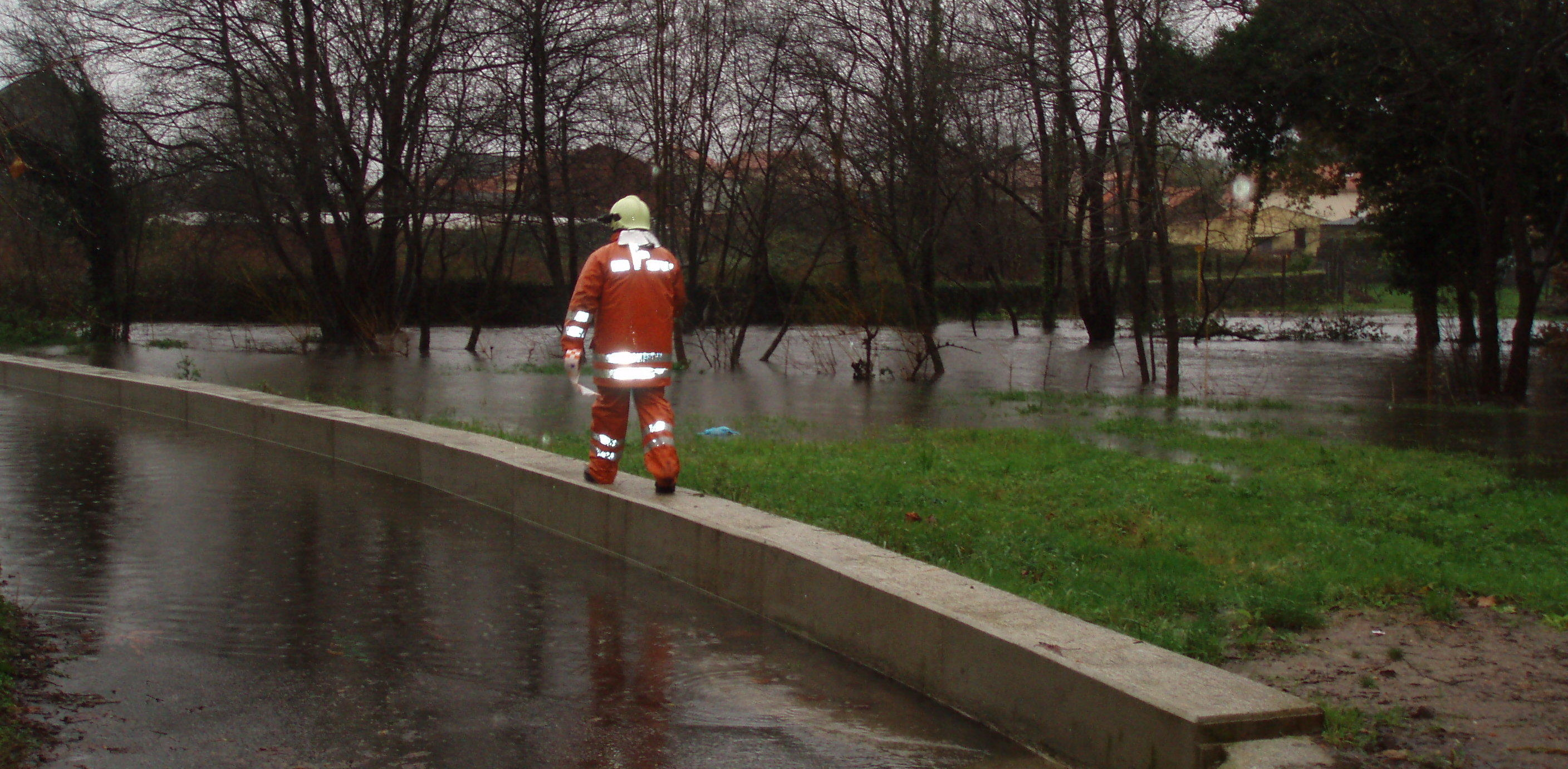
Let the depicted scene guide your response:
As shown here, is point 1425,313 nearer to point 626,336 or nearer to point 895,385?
point 895,385

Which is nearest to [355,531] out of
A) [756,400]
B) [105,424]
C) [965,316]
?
[105,424]

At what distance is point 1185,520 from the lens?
23.8 feet

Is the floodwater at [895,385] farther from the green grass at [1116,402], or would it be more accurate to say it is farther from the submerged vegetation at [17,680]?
the submerged vegetation at [17,680]

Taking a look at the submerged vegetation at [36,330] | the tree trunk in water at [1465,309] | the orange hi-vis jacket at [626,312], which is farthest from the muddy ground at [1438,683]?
the submerged vegetation at [36,330]

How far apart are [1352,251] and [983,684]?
191 feet

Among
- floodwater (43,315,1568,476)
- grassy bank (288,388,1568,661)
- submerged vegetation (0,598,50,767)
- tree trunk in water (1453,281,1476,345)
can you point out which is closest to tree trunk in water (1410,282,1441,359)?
tree trunk in water (1453,281,1476,345)

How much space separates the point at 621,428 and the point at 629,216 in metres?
1.15

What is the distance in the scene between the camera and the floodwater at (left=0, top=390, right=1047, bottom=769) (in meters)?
4.25

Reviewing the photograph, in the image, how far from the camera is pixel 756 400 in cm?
1662

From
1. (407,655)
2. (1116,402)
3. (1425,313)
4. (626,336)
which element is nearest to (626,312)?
(626,336)

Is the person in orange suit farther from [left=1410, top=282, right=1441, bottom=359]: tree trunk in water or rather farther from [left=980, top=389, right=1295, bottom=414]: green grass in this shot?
[left=1410, top=282, right=1441, bottom=359]: tree trunk in water

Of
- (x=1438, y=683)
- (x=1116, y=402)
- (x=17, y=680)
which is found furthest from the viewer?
(x=1116, y=402)

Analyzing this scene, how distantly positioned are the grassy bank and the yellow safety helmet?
5.20 feet

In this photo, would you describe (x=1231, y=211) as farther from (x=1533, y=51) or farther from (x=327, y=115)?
(x=327, y=115)
